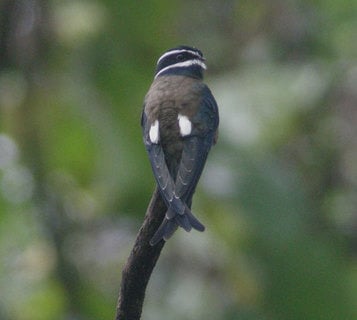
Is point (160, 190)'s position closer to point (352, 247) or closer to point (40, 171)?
point (40, 171)

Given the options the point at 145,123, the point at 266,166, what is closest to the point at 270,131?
the point at 266,166

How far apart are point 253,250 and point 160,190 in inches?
71.5

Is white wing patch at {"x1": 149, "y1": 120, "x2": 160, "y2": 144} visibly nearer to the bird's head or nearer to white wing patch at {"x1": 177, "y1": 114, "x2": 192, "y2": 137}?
white wing patch at {"x1": 177, "y1": 114, "x2": 192, "y2": 137}

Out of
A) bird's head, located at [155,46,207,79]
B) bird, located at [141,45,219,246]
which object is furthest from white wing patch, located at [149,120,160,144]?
bird's head, located at [155,46,207,79]

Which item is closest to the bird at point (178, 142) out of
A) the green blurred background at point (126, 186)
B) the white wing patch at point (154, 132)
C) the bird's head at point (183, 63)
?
the white wing patch at point (154, 132)

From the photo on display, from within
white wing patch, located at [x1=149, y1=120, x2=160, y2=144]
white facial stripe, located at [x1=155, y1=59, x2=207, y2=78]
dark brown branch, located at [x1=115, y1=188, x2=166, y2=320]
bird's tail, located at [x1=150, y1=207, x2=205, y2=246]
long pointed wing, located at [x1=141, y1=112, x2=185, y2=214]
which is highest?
white facial stripe, located at [x1=155, y1=59, x2=207, y2=78]

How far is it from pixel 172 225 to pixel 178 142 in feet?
0.97

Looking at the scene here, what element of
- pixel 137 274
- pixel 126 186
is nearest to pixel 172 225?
pixel 137 274

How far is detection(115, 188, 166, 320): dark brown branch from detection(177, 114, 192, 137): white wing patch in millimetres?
277

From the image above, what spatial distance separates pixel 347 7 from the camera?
20.6 ft

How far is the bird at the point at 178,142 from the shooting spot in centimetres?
280

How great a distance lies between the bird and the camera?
2799 millimetres

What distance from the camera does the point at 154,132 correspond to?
2979mm

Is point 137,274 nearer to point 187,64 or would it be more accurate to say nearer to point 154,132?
point 154,132
